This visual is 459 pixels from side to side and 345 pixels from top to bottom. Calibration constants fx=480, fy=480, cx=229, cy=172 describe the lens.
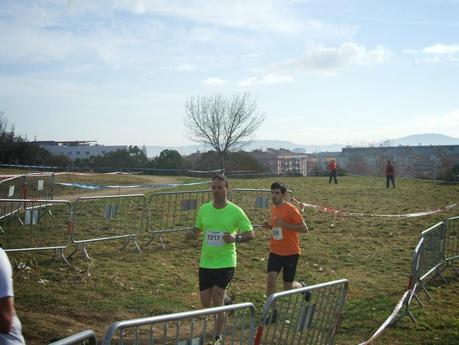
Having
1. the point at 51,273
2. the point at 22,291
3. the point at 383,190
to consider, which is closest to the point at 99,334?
the point at 22,291

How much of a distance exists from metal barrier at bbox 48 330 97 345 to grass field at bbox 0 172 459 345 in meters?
3.03

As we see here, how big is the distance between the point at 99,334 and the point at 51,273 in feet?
9.71

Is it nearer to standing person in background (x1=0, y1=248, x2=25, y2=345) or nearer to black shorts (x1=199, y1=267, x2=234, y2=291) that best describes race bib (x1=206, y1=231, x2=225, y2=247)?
black shorts (x1=199, y1=267, x2=234, y2=291)

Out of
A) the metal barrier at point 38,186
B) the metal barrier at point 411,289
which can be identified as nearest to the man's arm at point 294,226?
the metal barrier at point 411,289

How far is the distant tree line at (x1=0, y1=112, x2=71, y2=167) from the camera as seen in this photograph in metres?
39.3

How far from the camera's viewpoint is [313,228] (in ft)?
48.4

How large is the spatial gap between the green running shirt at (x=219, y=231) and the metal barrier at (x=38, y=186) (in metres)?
10.1

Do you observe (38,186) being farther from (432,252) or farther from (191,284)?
(432,252)

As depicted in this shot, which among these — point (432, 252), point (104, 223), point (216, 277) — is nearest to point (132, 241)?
point (104, 223)

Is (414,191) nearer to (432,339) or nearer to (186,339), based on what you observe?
(432,339)

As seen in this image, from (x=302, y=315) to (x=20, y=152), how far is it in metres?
40.6

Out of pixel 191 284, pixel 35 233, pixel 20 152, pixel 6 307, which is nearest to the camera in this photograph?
pixel 6 307

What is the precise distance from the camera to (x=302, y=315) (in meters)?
4.46

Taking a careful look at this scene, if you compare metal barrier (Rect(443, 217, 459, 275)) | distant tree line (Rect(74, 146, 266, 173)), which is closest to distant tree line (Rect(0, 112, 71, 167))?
distant tree line (Rect(74, 146, 266, 173))
